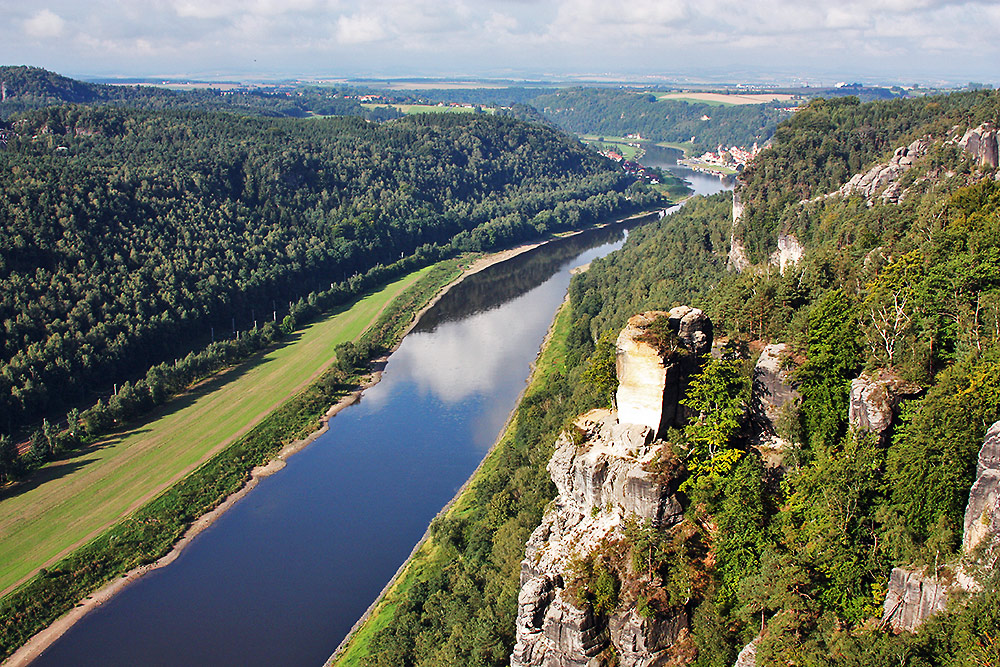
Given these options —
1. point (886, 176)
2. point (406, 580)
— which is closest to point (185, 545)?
point (406, 580)

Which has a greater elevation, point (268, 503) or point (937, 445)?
point (937, 445)

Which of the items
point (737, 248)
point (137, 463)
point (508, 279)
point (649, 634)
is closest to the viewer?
point (649, 634)

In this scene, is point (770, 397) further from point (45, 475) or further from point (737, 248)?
point (45, 475)

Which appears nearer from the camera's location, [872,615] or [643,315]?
[872,615]

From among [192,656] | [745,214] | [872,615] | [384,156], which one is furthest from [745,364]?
[384,156]

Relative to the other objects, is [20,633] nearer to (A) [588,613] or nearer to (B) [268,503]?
(B) [268,503]

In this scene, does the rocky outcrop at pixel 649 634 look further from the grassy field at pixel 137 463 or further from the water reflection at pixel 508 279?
the water reflection at pixel 508 279
